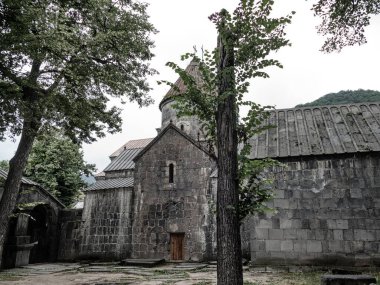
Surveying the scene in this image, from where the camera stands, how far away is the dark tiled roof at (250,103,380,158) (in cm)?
861

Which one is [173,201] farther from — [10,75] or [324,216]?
[10,75]

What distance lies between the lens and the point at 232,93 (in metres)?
4.55

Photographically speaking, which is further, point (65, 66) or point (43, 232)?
point (43, 232)

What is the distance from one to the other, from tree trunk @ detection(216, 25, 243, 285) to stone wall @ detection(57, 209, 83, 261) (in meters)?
12.6

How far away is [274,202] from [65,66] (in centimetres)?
718

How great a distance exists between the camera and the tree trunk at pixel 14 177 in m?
8.84

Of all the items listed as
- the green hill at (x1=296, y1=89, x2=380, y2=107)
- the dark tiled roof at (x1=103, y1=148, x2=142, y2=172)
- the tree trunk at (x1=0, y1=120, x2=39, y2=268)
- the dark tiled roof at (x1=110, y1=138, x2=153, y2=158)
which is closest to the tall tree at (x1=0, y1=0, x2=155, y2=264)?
the tree trunk at (x1=0, y1=120, x2=39, y2=268)

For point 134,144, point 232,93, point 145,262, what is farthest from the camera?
point 134,144

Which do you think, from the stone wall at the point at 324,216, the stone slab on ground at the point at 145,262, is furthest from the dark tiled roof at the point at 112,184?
the stone wall at the point at 324,216

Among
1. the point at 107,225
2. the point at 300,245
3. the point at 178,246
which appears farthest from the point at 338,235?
the point at 107,225

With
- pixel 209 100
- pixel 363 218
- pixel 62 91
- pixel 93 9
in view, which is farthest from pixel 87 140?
pixel 363 218

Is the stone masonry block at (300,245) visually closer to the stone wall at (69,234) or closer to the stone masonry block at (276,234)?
the stone masonry block at (276,234)

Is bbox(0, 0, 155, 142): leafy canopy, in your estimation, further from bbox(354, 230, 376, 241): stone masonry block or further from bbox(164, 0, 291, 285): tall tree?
bbox(354, 230, 376, 241): stone masonry block

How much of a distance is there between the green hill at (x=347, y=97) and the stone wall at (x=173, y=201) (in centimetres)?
2616
